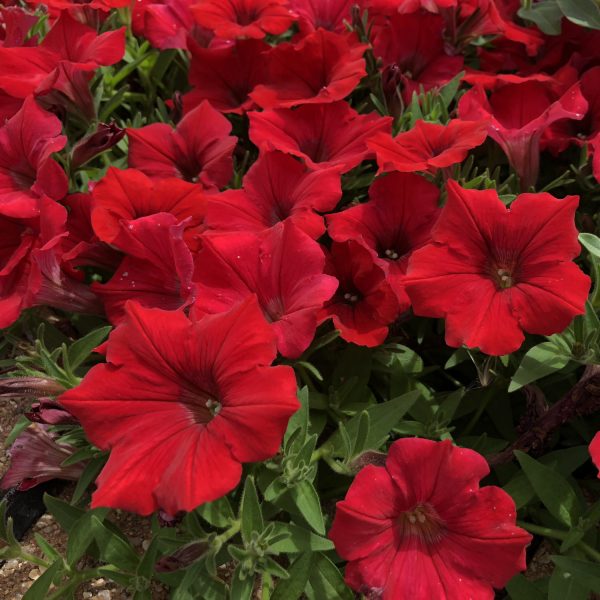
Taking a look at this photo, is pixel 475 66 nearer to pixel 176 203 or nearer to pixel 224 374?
pixel 176 203

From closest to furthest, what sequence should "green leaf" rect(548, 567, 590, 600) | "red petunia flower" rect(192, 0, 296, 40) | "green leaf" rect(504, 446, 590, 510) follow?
"green leaf" rect(548, 567, 590, 600) → "green leaf" rect(504, 446, 590, 510) → "red petunia flower" rect(192, 0, 296, 40)

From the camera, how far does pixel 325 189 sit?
5.10 ft

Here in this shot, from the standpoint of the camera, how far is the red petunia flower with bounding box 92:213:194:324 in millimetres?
1376

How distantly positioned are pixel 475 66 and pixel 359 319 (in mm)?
1197

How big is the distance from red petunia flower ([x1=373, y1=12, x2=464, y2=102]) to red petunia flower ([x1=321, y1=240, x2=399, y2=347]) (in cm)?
65

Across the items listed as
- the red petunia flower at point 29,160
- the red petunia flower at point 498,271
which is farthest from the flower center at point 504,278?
the red petunia flower at point 29,160

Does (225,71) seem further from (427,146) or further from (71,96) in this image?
(427,146)

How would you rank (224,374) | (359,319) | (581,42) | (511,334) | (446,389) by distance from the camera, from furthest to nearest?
(581,42) < (446,389) < (359,319) < (511,334) < (224,374)

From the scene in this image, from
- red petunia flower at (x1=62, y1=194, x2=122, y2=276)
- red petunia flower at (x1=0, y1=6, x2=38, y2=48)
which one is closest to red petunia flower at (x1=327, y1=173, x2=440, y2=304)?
red petunia flower at (x1=62, y1=194, x2=122, y2=276)

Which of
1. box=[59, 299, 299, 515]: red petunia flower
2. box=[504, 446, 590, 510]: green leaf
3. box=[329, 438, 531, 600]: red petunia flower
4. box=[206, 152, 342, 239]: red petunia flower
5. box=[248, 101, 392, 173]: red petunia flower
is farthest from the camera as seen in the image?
box=[248, 101, 392, 173]: red petunia flower

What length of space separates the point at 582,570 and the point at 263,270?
0.84 m

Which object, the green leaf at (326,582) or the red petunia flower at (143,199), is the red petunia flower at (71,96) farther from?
the green leaf at (326,582)

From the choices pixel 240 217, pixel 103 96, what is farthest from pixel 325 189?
pixel 103 96

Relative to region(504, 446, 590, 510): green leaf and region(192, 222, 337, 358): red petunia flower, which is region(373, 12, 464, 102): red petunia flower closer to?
region(192, 222, 337, 358): red petunia flower
